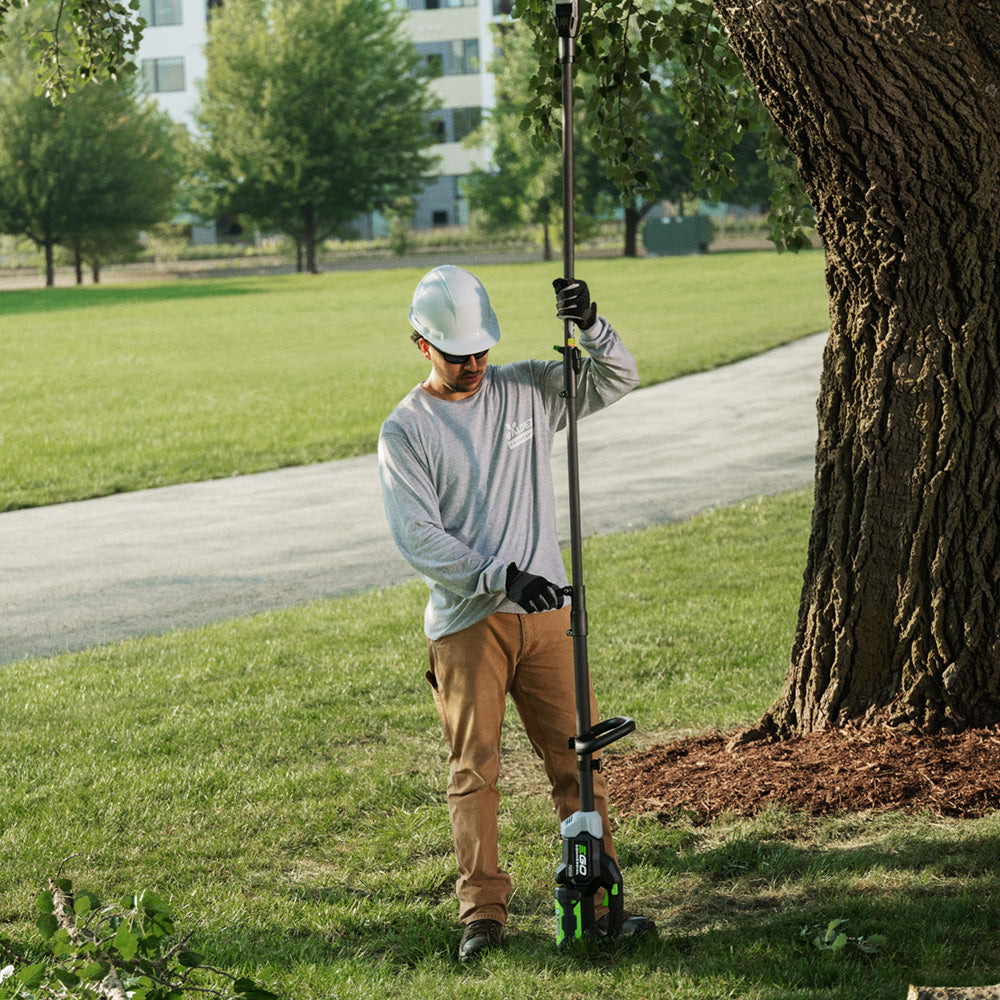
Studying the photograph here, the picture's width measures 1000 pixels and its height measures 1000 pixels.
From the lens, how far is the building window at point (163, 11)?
235 ft

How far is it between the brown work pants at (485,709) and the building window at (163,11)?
74301mm

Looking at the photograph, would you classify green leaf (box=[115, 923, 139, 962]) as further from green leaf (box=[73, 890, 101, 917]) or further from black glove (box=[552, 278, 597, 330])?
black glove (box=[552, 278, 597, 330])

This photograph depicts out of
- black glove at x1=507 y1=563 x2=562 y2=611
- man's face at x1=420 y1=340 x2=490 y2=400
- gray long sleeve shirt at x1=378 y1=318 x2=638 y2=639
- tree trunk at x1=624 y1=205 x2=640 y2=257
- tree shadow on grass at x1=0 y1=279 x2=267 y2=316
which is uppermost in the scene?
tree trunk at x1=624 y1=205 x2=640 y2=257

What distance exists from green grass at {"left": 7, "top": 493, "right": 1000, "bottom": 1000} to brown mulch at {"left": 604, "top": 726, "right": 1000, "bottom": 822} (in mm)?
88

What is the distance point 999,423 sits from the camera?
4.83m

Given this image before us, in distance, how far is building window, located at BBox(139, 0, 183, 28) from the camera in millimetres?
71750

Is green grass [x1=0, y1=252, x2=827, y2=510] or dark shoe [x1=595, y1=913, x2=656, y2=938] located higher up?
green grass [x1=0, y1=252, x2=827, y2=510]

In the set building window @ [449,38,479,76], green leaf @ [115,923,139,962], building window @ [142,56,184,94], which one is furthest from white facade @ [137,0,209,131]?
green leaf @ [115,923,139,962]

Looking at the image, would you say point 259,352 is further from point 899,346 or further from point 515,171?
point 515,171

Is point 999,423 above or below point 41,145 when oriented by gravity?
below

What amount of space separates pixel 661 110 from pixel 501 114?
6.91 metres

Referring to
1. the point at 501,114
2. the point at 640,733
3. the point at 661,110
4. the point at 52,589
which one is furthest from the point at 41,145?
the point at 640,733

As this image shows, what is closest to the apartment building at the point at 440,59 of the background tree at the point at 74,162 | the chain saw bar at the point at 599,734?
the background tree at the point at 74,162

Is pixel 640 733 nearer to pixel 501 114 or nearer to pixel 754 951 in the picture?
pixel 754 951
